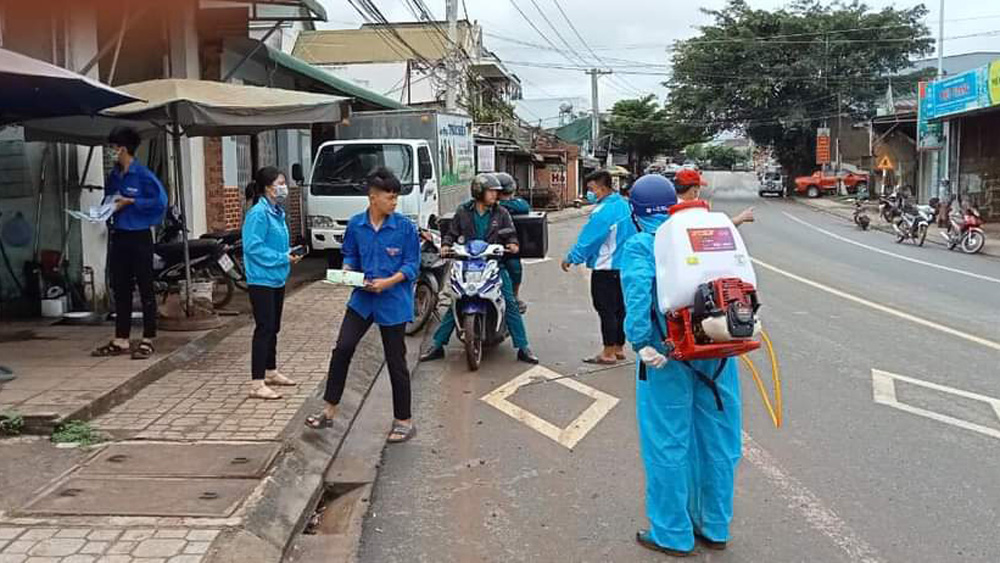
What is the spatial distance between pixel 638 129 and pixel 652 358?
226 ft

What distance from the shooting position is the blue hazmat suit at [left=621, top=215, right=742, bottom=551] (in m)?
4.19

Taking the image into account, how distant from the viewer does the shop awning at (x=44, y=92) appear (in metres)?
6.04

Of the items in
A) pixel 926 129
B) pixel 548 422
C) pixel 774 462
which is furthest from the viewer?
pixel 926 129

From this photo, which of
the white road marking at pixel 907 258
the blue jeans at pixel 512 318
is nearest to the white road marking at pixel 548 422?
the blue jeans at pixel 512 318

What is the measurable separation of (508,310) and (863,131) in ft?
165

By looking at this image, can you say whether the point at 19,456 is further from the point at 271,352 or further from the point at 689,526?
the point at 689,526

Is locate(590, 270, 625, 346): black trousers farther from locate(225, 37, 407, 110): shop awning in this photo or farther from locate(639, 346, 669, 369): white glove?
locate(225, 37, 407, 110): shop awning

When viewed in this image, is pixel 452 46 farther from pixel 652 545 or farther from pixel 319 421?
pixel 652 545

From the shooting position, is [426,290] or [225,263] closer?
[225,263]

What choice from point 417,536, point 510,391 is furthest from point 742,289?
point 510,391

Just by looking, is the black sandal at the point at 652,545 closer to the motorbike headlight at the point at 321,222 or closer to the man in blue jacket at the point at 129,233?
the man in blue jacket at the point at 129,233

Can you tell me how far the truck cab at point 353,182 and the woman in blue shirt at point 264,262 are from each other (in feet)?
27.4

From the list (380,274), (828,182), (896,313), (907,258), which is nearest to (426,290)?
(380,274)

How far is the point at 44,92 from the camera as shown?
6.84 meters
